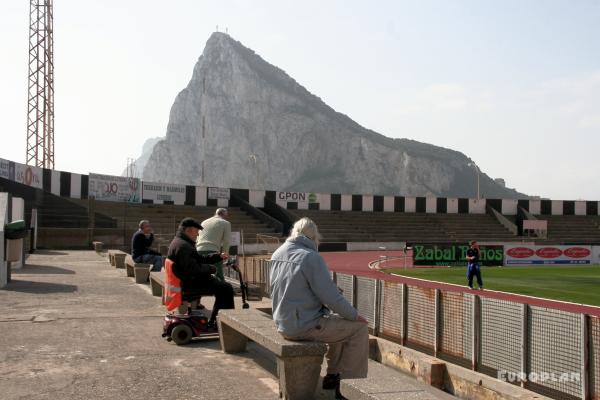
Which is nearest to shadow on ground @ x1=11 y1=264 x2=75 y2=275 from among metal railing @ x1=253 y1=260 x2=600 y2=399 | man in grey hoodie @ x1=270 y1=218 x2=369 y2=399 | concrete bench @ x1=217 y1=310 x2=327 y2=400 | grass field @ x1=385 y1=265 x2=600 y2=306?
metal railing @ x1=253 y1=260 x2=600 y2=399

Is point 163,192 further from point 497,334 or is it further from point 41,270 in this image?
point 497,334

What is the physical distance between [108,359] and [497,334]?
4.63 meters

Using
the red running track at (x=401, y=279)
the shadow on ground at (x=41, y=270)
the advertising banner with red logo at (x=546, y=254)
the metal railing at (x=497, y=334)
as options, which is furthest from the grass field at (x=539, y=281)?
the shadow on ground at (x=41, y=270)

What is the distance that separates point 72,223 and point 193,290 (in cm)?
3181

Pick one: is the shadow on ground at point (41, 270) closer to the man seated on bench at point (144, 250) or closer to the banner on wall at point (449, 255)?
the man seated on bench at point (144, 250)

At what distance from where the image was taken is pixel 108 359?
23.7 feet

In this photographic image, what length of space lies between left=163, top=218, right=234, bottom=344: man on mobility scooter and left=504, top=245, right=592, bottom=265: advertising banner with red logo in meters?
32.8

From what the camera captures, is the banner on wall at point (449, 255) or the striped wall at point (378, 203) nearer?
the banner on wall at point (449, 255)

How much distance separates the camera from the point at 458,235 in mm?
53531

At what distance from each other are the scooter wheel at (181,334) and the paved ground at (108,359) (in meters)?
0.10

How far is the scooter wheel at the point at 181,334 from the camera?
26.3 feet

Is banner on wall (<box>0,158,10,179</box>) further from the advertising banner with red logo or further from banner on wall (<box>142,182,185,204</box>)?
the advertising banner with red logo

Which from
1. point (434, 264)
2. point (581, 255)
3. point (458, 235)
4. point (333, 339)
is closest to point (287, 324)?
point (333, 339)

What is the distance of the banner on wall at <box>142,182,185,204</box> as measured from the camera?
46.8 meters
